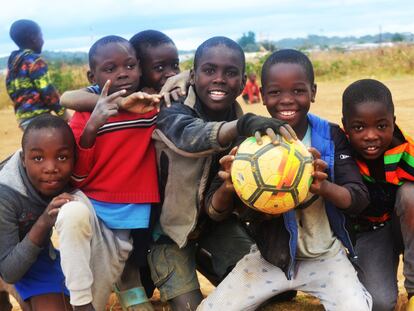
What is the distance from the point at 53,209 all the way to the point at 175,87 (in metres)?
1.13

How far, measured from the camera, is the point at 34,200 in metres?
3.62

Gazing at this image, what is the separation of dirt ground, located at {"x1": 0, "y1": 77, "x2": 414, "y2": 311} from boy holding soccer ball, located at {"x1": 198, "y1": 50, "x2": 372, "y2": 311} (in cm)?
56

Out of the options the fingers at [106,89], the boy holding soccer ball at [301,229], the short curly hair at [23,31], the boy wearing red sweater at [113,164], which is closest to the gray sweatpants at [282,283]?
the boy holding soccer ball at [301,229]

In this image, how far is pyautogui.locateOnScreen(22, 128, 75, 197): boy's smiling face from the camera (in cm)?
347

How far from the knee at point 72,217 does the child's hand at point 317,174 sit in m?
1.29

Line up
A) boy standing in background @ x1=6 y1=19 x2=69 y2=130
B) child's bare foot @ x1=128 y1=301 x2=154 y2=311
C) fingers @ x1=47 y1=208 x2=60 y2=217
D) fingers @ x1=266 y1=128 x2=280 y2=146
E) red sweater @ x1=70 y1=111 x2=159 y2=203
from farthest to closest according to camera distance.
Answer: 1. boy standing in background @ x1=6 y1=19 x2=69 y2=130
2. child's bare foot @ x1=128 y1=301 x2=154 y2=311
3. red sweater @ x1=70 y1=111 x2=159 y2=203
4. fingers @ x1=47 y1=208 x2=60 y2=217
5. fingers @ x1=266 y1=128 x2=280 y2=146

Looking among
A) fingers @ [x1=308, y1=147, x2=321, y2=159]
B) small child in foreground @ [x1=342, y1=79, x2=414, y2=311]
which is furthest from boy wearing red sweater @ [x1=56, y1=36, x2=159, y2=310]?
small child in foreground @ [x1=342, y1=79, x2=414, y2=311]

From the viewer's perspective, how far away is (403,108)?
15.0m

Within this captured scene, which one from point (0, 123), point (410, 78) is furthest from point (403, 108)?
point (0, 123)

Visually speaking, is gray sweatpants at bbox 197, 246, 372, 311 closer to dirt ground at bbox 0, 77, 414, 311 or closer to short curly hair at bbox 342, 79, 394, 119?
dirt ground at bbox 0, 77, 414, 311

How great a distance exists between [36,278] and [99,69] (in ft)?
4.56

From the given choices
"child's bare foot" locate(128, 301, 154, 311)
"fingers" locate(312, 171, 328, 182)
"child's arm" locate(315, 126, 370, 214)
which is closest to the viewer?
"fingers" locate(312, 171, 328, 182)

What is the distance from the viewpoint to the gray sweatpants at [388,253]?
3.52m

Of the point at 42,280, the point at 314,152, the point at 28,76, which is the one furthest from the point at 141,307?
the point at 28,76
